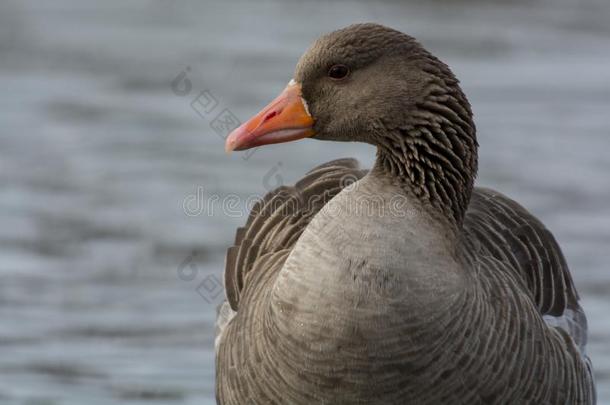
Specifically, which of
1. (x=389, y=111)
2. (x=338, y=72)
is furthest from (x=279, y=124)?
(x=389, y=111)

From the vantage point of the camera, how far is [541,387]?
674cm

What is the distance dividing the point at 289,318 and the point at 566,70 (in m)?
11.5

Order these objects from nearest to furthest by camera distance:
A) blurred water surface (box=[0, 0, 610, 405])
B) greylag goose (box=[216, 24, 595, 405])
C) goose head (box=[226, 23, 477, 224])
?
greylag goose (box=[216, 24, 595, 405]) < goose head (box=[226, 23, 477, 224]) < blurred water surface (box=[0, 0, 610, 405])

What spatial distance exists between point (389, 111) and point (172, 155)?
7.74 metres

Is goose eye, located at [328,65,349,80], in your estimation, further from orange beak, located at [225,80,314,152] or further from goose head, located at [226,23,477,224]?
orange beak, located at [225,80,314,152]

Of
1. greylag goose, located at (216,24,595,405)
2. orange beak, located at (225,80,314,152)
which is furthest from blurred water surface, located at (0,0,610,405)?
orange beak, located at (225,80,314,152)

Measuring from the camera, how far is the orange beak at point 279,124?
659 centimetres

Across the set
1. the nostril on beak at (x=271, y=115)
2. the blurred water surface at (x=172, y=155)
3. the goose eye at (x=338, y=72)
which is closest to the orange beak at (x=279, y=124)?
the nostril on beak at (x=271, y=115)

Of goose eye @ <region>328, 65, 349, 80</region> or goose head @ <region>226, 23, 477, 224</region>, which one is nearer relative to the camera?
goose head @ <region>226, 23, 477, 224</region>

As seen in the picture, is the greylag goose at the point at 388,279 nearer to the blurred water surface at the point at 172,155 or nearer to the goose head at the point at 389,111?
the goose head at the point at 389,111

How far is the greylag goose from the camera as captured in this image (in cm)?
625

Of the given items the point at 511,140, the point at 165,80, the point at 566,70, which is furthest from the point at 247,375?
the point at 566,70

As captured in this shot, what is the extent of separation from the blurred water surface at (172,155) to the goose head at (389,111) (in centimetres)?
288

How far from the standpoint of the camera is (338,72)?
261 inches
